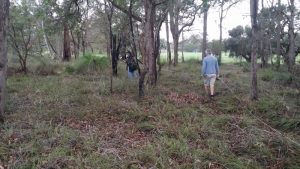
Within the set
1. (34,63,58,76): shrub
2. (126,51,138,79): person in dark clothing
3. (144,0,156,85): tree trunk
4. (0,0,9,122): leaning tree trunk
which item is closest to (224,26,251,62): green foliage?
(126,51,138,79): person in dark clothing

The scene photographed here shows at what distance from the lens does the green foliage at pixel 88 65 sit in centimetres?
1839

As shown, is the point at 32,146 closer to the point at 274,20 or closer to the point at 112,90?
the point at 112,90

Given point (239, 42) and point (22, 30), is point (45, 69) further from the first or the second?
point (239, 42)

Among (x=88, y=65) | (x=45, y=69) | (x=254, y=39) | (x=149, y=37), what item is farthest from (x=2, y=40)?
(x=88, y=65)

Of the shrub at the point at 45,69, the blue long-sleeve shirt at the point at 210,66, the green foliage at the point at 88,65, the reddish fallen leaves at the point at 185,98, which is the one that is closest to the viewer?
the reddish fallen leaves at the point at 185,98

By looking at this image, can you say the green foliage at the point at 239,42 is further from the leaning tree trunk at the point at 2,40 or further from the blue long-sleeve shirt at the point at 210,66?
the leaning tree trunk at the point at 2,40

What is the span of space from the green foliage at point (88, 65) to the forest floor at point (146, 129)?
557 centimetres

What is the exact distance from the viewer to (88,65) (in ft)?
61.1

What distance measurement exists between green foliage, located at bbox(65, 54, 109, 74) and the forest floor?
557 cm

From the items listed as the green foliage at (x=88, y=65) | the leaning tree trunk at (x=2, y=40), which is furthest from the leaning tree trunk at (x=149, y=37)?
the green foliage at (x=88, y=65)

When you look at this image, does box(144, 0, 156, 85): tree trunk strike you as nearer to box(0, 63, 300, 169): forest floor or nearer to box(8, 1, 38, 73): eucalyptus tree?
box(0, 63, 300, 169): forest floor

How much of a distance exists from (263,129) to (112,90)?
5.81 metres

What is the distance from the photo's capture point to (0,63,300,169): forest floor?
631cm

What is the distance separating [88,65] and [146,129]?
11146 millimetres
